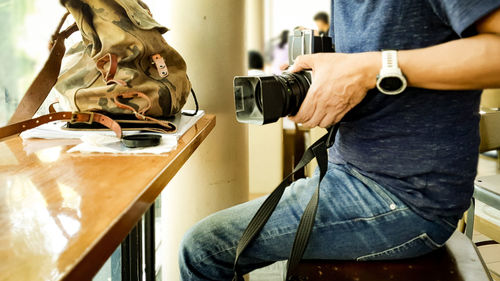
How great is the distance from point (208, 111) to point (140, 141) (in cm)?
62

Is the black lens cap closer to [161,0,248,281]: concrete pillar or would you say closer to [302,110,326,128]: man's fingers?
[302,110,326,128]: man's fingers

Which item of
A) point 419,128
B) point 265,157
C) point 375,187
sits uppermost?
point 419,128

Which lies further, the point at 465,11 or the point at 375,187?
the point at 375,187

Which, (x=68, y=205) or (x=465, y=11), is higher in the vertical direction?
(x=465, y=11)

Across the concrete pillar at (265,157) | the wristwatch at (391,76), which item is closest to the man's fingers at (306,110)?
the wristwatch at (391,76)

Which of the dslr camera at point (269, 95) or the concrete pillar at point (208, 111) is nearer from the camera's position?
the dslr camera at point (269, 95)

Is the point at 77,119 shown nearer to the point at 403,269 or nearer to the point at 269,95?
the point at 269,95

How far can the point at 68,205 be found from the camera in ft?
1.60

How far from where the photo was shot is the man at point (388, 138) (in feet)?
2.20

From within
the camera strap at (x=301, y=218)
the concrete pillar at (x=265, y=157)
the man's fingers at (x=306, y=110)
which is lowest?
the concrete pillar at (x=265, y=157)

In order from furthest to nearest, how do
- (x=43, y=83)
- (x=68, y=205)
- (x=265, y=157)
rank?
(x=265, y=157), (x=43, y=83), (x=68, y=205)

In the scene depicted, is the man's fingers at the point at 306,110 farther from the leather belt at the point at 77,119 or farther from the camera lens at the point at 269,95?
the leather belt at the point at 77,119

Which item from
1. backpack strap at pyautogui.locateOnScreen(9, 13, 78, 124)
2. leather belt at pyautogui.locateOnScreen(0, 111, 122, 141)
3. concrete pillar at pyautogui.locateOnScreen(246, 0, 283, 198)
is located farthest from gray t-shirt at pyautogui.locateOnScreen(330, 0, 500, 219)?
concrete pillar at pyautogui.locateOnScreen(246, 0, 283, 198)

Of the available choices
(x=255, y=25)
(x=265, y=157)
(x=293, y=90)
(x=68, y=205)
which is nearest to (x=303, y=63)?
(x=293, y=90)
